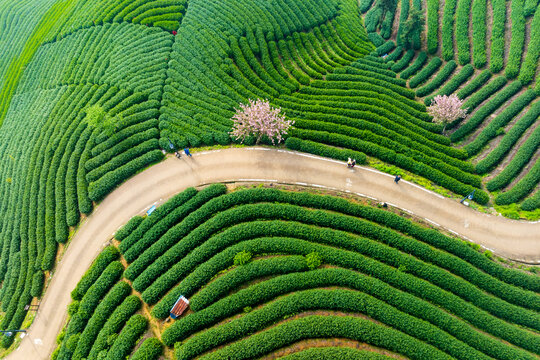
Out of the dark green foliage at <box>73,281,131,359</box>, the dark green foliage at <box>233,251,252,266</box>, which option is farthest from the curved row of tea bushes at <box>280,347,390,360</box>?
the dark green foliage at <box>73,281,131,359</box>

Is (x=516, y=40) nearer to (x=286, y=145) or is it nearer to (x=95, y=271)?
(x=286, y=145)

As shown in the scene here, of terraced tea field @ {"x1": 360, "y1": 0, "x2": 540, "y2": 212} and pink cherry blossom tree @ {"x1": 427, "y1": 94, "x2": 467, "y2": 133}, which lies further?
pink cherry blossom tree @ {"x1": 427, "y1": 94, "x2": 467, "y2": 133}

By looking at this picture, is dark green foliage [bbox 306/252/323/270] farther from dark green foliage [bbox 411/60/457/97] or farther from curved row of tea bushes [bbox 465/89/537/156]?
dark green foliage [bbox 411/60/457/97]

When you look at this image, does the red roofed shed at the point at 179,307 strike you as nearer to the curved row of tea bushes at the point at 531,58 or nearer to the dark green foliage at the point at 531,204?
the dark green foliage at the point at 531,204

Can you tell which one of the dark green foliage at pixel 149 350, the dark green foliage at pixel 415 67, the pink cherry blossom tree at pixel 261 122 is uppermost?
the dark green foliage at pixel 415 67

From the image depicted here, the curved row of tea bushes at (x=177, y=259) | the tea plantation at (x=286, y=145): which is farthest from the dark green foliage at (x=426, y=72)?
the curved row of tea bushes at (x=177, y=259)

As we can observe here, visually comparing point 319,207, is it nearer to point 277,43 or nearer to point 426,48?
point 277,43

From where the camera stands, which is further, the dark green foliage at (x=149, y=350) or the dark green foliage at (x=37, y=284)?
the dark green foliage at (x=37, y=284)
